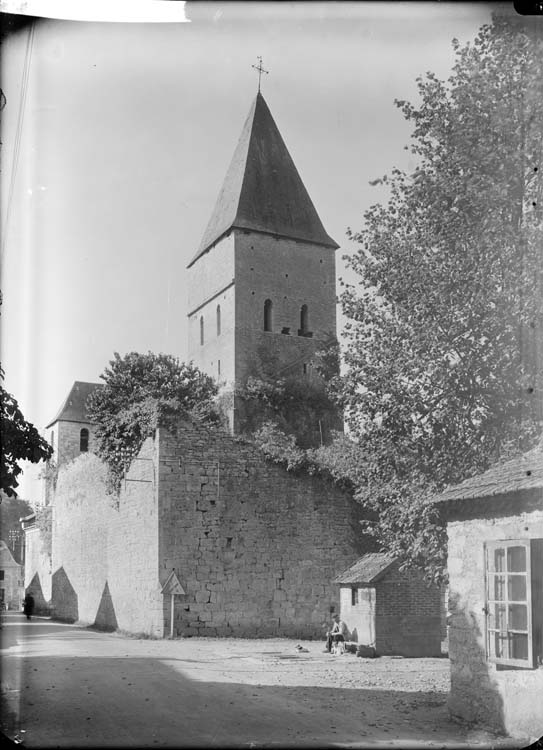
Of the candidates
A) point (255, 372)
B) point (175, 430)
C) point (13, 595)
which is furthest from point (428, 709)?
point (13, 595)

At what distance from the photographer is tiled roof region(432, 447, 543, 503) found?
826 centimetres

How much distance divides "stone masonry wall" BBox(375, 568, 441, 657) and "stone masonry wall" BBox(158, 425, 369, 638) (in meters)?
4.60

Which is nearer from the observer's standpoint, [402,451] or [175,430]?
[402,451]

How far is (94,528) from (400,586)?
12.4 m

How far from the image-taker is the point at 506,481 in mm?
8609

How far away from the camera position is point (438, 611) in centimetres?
1700

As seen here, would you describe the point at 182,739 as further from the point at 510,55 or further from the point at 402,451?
the point at 510,55

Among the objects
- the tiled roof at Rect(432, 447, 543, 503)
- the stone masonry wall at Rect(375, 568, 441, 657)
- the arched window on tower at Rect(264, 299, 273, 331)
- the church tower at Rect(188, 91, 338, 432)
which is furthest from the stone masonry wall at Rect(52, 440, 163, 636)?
the arched window on tower at Rect(264, 299, 273, 331)

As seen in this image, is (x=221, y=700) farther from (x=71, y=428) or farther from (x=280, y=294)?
(x=71, y=428)

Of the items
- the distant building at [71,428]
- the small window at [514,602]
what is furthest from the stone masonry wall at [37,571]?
the small window at [514,602]

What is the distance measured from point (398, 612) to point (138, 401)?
40.6 ft

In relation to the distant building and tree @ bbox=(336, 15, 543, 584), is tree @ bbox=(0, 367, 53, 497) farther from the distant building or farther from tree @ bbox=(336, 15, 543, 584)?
the distant building

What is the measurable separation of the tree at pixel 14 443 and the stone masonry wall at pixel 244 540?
10642 millimetres

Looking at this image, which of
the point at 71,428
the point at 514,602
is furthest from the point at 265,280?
the point at 514,602
